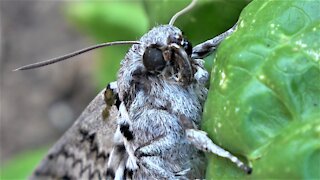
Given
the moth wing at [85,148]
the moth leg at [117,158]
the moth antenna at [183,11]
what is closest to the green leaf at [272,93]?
the moth antenna at [183,11]

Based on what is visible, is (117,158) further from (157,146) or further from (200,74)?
(200,74)

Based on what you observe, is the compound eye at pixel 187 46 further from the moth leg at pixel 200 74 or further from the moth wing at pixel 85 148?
the moth wing at pixel 85 148

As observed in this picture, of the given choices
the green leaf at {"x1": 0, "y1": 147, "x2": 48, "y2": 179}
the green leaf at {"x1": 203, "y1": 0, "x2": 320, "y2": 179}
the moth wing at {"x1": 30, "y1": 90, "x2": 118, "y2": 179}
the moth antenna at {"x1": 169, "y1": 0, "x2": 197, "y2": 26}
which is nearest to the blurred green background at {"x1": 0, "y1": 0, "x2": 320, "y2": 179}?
the green leaf at {"x1": 203, "y1": 0, "x2": 320, "y2": 179}

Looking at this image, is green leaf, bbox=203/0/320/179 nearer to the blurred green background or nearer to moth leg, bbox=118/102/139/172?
the blurred green background

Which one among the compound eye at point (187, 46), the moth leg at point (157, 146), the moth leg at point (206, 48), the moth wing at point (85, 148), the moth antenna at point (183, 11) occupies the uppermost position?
the moth antenna at point (183, 11)

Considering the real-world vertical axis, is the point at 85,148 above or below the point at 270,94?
above

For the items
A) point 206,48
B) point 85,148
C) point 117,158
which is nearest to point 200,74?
point 206,48

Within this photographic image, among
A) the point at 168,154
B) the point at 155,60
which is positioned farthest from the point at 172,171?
the point at 155,60
